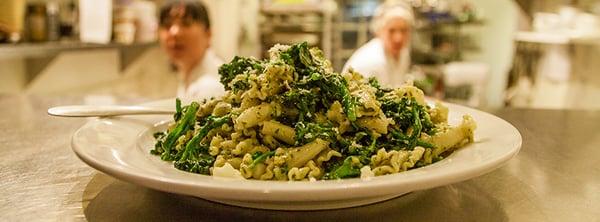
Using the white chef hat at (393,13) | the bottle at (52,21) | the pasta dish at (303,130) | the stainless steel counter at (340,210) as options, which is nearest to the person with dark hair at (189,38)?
the bottle at (52,21)

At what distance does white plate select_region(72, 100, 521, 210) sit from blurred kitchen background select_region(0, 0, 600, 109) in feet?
1.05

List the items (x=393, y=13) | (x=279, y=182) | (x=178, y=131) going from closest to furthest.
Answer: (x=279, y=182) → (x=178, y=131) → (x=393, y=13)

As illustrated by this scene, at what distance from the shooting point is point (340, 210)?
560 millimetres

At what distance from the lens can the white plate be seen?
46cm

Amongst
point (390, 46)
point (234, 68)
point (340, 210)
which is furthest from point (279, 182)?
point (390, 46)

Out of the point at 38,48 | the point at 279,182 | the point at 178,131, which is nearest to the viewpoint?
the point at 279,182

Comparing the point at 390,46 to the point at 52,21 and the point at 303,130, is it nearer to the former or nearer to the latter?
the point at 52,21

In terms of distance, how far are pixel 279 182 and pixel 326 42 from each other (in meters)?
5.35

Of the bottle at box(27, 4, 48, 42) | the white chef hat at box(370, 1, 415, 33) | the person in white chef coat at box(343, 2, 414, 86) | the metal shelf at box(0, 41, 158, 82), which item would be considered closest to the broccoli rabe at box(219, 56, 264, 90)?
the metal shelf at box(0, 41, 158, 82)

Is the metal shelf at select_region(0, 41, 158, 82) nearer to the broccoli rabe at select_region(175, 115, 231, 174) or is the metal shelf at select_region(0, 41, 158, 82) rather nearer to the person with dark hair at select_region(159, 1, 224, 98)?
the person with dark hair at select_region(159, 1, 224, 98)

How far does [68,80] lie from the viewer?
2.65 meters

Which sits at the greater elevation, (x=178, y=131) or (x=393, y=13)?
(x=393, y=13)

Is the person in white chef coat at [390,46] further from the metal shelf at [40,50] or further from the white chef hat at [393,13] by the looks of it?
the metal shelf at [40,50]

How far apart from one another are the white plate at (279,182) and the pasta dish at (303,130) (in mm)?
32
